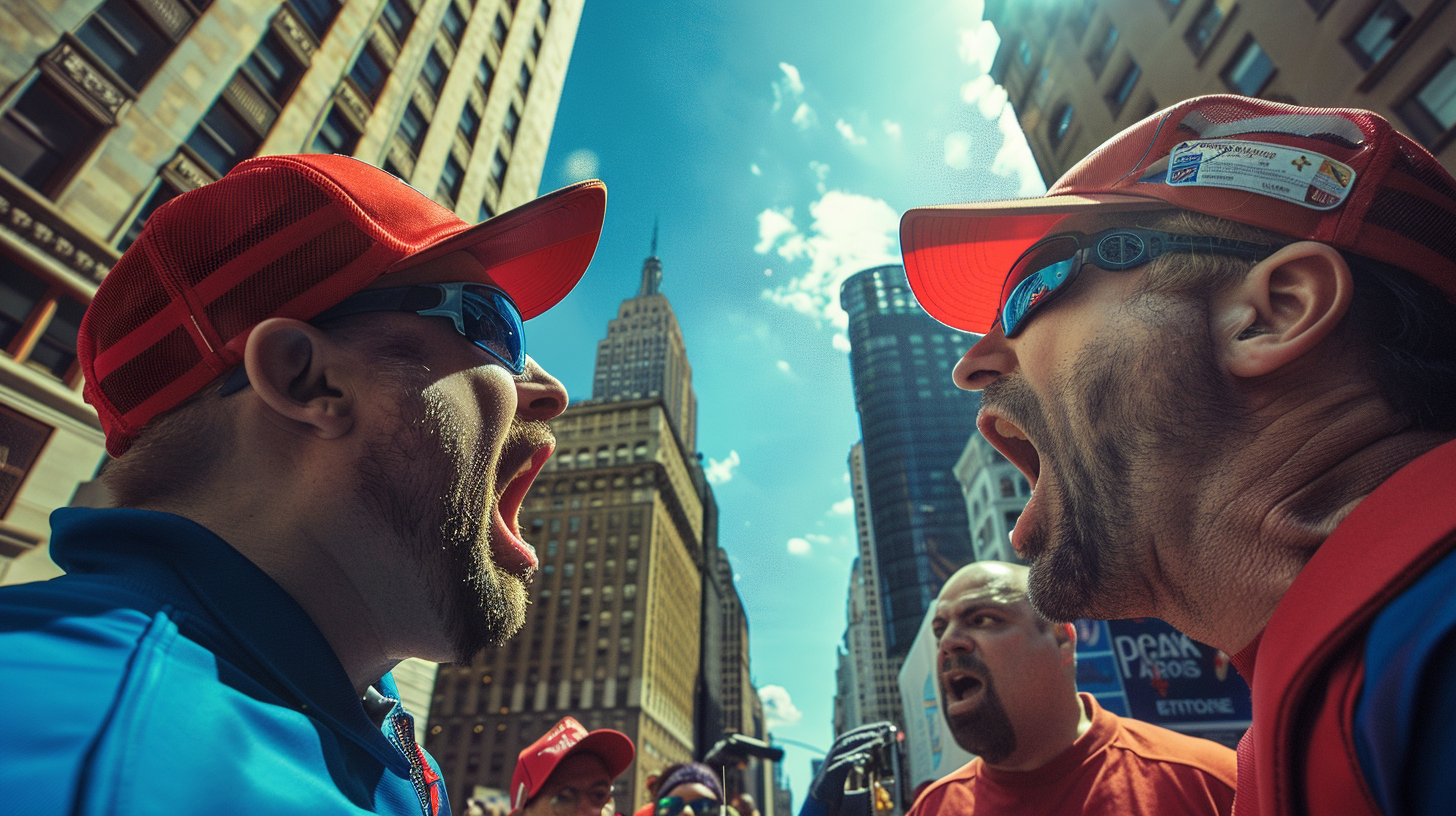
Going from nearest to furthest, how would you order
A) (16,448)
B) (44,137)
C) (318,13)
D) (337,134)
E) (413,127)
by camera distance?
1. (16,448)
2. (44,137)
3. (318,13)
4. (337,134)
5. (413,127)

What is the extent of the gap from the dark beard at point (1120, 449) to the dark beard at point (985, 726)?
6.06 ft

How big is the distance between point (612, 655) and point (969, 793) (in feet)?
214

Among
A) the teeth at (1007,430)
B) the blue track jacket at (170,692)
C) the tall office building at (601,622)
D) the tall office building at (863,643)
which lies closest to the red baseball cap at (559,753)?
the teeth at (1007,430)

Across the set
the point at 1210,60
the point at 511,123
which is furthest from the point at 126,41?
the point at 1210,60

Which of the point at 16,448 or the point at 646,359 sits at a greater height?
the point at 646,359

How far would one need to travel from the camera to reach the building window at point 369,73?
18.5m

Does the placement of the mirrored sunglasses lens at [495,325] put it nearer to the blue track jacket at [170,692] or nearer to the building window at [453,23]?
the blue track jacket at [170,692]

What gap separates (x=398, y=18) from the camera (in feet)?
65.8

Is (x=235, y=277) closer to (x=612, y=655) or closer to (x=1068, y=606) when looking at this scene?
(x=1068, y=606)

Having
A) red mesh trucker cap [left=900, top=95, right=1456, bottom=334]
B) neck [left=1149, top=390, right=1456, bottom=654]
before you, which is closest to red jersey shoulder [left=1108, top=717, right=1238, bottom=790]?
neck [left=1149, top=390, right=1456, bottom=654]

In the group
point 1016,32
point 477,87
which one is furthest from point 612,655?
point 1016,32

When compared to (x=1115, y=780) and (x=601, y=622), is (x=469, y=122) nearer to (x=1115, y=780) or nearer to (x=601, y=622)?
(x=1115, y=780)

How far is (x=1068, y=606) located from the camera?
5.30 feet

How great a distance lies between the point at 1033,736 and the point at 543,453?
2.76 metres
